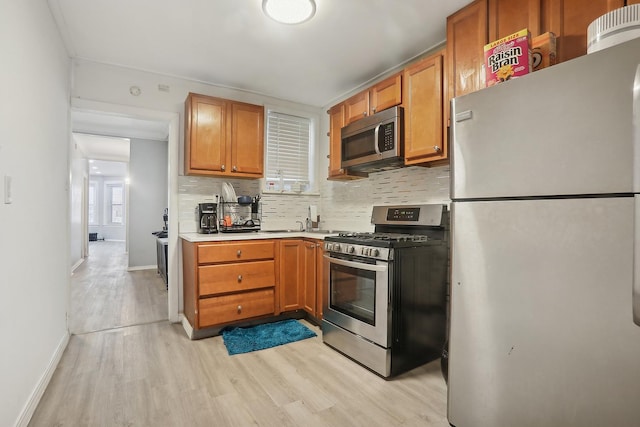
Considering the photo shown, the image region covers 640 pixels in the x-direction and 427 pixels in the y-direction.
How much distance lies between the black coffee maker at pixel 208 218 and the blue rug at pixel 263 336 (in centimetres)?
99

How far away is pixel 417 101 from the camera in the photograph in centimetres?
240

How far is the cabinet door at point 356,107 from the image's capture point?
292 cm

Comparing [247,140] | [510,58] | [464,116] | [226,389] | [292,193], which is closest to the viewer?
[464,116]

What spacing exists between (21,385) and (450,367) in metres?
2.07

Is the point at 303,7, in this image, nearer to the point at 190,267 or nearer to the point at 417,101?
the point at 417,101

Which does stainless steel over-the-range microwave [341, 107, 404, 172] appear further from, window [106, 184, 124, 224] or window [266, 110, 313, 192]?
window [106, 184, 124, 224]

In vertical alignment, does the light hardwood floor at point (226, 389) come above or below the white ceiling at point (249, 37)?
below

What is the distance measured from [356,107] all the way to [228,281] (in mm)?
2008

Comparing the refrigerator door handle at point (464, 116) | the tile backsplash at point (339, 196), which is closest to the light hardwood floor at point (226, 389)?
the tile backsplash at point (339, 196)

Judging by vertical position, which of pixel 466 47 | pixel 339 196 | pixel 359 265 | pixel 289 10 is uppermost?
pixel 289 10

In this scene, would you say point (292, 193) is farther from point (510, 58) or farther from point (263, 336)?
point (510, 58)

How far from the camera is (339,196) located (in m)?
3.77

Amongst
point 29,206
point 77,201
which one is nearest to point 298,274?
point 29,206

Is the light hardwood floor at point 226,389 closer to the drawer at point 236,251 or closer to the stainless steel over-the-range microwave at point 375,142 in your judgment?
the drawer at point 236,251
